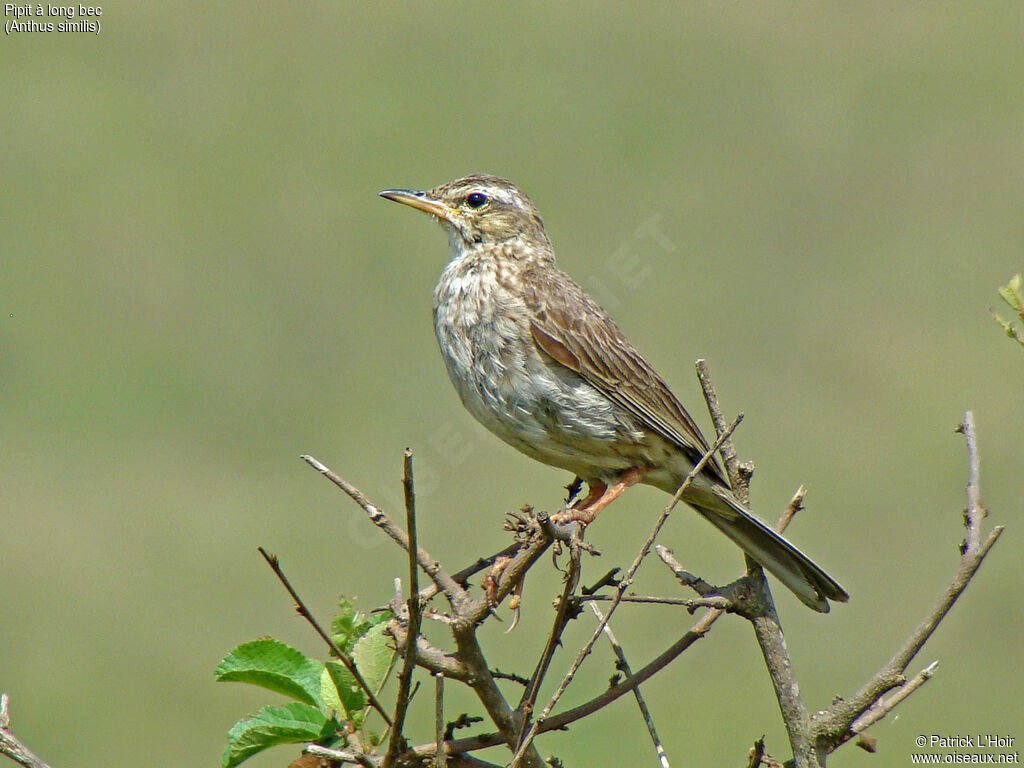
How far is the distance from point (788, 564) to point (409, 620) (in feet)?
6.94

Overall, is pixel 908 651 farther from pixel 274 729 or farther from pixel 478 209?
pixel 478 209

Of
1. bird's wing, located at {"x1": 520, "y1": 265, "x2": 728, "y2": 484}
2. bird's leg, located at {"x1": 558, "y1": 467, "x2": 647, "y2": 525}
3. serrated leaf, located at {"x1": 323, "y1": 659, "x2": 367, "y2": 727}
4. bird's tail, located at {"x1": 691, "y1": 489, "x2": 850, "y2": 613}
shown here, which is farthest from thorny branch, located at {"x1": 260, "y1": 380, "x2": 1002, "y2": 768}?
bird's wing, located at {"x1": 520, "y1": 265, "x2": 728, "y2": 484}

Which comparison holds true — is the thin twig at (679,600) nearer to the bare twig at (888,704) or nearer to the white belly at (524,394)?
the bare twig at (888,704)

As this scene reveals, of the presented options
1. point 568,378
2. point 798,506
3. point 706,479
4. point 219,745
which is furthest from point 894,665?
point 219,745

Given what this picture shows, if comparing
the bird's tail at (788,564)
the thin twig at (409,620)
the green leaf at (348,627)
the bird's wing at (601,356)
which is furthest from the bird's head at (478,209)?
the thin twig at (409,620)

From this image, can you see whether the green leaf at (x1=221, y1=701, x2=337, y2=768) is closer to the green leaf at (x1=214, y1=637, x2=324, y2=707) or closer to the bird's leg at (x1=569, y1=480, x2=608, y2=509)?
the green leaf at (x1=214, y1=637, x2=324, y2=707)

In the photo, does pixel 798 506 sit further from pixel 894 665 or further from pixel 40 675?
pixel 40 675

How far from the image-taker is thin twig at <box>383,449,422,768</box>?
1.96 metres

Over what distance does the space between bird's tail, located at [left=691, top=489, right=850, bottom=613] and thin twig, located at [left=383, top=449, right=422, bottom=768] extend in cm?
165

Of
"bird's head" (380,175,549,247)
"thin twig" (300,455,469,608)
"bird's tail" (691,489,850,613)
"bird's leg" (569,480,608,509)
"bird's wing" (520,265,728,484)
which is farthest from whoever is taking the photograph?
"bird's head" (380,175,549,247)

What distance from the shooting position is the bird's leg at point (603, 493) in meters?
4.42

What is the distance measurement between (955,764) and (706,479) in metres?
1.39

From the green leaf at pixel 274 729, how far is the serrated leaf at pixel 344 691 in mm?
34

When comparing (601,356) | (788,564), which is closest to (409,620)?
(788,564)
